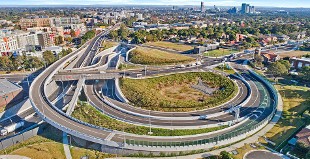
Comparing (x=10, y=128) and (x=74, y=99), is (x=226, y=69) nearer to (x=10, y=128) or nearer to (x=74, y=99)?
(x=74, y=99)

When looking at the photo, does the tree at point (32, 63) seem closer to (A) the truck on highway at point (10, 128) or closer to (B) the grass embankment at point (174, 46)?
(A) the truck on highway at point (10, 128)

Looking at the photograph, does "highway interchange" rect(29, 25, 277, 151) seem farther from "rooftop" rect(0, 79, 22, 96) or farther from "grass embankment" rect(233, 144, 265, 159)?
"rooftop" rect(0, 79, 22, 96)

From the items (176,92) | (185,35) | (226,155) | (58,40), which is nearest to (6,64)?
(58,40)

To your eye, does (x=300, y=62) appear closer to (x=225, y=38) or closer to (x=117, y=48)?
(x=225, y=38)

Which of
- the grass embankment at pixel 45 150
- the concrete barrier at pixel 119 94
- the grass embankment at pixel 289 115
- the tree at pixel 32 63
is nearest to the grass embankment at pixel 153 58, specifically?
the concrete barrier at pixel 119 94

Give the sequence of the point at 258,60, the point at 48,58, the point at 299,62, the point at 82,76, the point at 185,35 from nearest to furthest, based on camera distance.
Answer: the point at 82,76, the point at 299,62, the point at 258,60, the point at 48,58, the point at 185,35

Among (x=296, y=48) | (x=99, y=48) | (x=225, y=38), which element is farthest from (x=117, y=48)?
(x=296, y=48)

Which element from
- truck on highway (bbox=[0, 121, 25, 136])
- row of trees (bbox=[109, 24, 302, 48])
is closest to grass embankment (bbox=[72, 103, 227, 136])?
truck on highway (bbox=[0, 121, 25, 136])
